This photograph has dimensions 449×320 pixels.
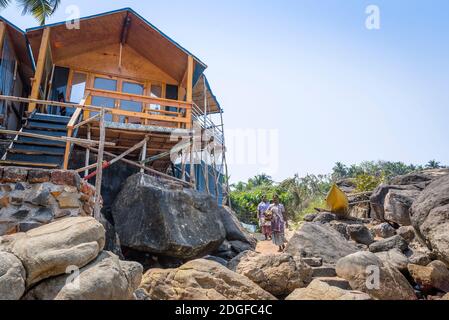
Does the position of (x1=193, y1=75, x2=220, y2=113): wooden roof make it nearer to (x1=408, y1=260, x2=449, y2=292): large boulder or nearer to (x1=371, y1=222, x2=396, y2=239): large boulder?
(x1=371, y1=222, x2=396, y2=239): large boulder

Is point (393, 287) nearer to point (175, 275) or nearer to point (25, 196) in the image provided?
point (175, 275)

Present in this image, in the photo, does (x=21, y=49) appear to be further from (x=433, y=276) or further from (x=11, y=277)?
(x=433, y=276)

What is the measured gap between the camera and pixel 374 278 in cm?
549

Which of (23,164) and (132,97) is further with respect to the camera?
(132,97)

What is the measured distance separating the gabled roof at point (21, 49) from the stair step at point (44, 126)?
347 cm

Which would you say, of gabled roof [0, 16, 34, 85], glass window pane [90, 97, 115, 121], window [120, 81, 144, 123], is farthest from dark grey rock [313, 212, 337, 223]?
gabled roof [0, 16, 34, 85]

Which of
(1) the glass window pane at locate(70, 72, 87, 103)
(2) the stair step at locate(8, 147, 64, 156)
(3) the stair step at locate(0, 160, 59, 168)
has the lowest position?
(3) the stair step at locate(0, 160, 59, 168)

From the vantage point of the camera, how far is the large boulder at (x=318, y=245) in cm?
777

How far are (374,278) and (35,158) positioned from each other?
6.98 metres

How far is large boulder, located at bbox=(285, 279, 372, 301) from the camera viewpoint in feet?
13.9

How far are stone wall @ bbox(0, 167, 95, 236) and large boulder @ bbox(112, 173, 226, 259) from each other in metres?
2.85

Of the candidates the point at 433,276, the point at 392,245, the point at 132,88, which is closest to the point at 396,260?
the point at 433,276

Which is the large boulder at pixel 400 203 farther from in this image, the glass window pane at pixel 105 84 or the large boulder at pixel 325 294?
the glass window pane at pixel 105 84
